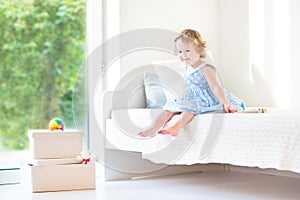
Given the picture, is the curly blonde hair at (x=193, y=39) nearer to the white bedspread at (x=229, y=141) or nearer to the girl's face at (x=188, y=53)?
the girl's face at (x=188, y=53)

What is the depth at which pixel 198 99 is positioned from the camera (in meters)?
2.88

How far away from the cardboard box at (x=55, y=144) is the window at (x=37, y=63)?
0.72 m

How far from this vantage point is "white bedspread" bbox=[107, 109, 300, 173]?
7.46 feet

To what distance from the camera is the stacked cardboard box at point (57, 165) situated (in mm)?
2916

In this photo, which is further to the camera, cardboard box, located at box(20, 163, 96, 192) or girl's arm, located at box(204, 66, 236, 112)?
cardboard box, located at box(20, 163, 96, 192)

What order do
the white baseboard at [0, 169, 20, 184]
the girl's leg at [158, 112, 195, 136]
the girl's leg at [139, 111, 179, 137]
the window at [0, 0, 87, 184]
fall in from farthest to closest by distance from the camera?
the window at [0, 0, 87, 184], the white baseboard at [0, 169, 20, 184], the girl's leg at [139, 111, 179, 137], the girl's leg at [158, 112, 195, 136]

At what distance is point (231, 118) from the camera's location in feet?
8.31

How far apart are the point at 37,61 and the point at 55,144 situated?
159 centimetres

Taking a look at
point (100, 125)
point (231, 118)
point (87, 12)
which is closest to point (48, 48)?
point (87, 12)

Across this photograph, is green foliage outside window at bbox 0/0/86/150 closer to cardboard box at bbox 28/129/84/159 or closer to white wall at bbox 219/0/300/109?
cardboard box at bbox 28/129/84/159

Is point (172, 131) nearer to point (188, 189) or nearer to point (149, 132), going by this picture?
point (149, 132)

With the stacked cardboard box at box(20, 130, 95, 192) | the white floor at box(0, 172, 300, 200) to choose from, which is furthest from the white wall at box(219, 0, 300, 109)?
the stacked cardboard box at box(20, 130, 95, 192)

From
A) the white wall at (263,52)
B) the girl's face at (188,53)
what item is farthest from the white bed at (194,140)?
the white wall at (263,52)

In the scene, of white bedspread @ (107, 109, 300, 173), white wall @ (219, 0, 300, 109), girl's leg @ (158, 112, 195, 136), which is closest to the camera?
white bedspread @ (107, 109, 300, 173)
